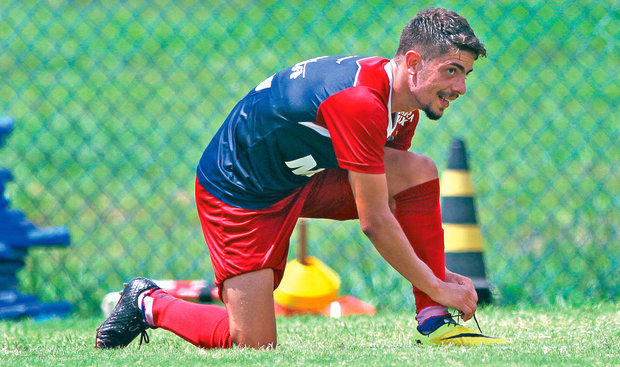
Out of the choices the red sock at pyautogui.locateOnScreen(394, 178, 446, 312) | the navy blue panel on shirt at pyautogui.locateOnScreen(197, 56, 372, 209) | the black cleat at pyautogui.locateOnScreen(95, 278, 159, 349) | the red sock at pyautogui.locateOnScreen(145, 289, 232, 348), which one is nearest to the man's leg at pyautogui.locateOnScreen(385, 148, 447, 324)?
the red sock at pyautogui.locateOnScreen(394, 178, 446, 312)

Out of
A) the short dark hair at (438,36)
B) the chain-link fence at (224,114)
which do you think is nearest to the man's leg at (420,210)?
the short dark hair at (438,36)

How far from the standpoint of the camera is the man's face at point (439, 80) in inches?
125

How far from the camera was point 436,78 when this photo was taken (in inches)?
125

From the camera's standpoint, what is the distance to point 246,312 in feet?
11.6

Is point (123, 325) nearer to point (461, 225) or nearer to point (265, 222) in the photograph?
point (265, 222)

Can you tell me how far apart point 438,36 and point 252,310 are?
1.25 meters

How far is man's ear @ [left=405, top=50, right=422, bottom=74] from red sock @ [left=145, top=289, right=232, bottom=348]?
3.97 ft

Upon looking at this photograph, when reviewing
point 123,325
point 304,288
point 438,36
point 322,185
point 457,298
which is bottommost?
point 304,288

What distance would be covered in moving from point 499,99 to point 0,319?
4.91 metres

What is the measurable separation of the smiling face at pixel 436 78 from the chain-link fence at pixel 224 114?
2.00m

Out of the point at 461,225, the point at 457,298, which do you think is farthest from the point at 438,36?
the point at 461,225

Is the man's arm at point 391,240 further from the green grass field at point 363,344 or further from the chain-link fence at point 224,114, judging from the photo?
the chain-link fence at point 224,114

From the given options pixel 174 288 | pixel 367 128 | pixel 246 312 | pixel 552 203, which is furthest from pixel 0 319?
pixel 552 203

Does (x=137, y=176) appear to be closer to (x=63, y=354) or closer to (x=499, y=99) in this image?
(x=499, y=99)
